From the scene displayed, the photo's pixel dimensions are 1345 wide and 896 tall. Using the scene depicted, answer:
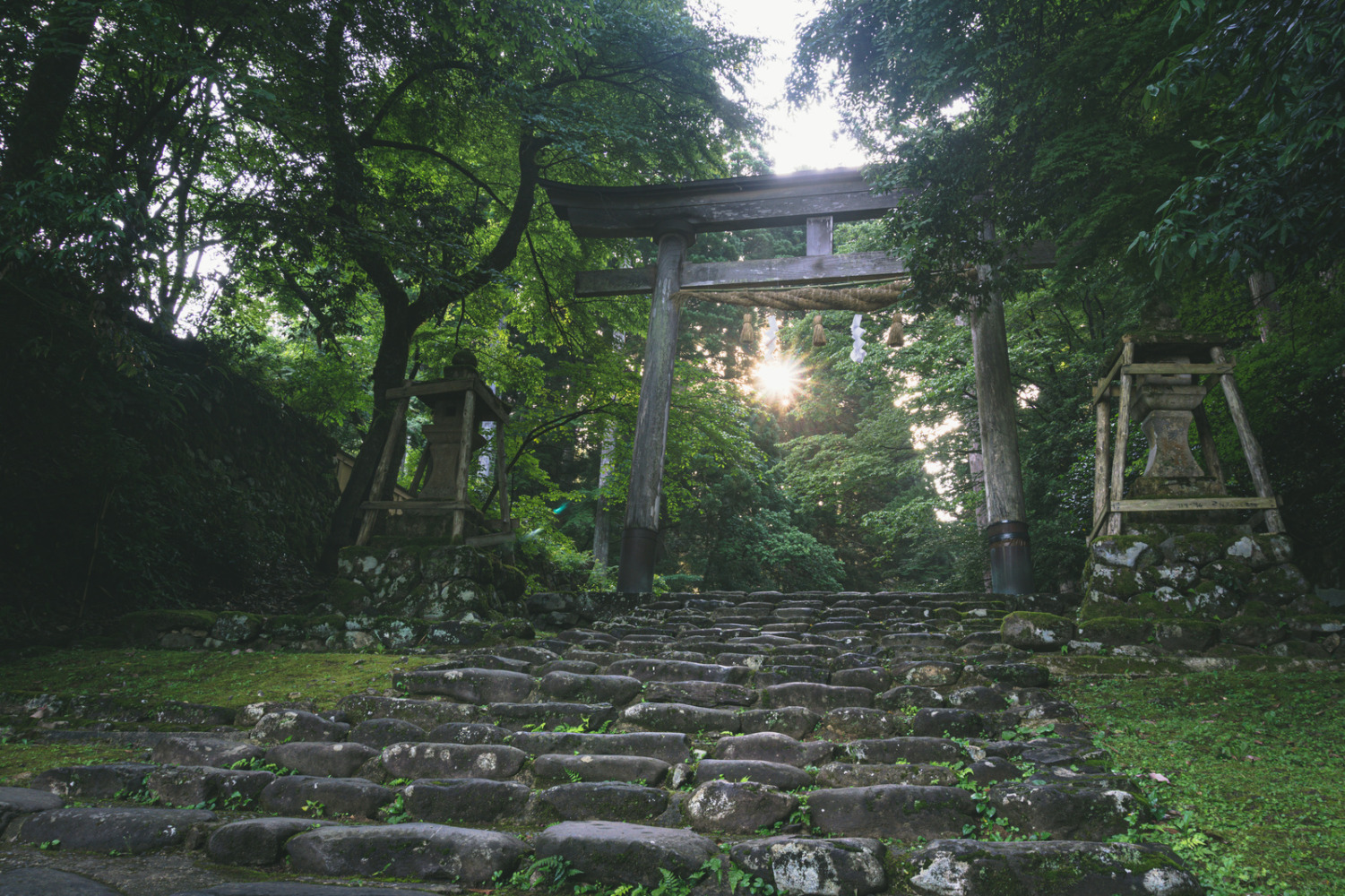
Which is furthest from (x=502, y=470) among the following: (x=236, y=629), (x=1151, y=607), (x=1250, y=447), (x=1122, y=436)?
(x=1250, y=447)

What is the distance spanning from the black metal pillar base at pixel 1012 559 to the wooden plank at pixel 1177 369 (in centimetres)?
246

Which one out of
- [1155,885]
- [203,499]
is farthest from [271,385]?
[1155,885]

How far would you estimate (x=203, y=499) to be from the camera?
8031 mm

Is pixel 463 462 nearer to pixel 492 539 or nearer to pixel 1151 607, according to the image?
pixel 492 539

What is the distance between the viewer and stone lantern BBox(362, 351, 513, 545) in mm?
6613

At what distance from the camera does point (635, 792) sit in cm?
248

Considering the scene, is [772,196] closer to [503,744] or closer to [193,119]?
[193,119]

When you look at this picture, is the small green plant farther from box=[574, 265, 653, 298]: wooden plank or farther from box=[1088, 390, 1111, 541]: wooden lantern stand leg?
box=[574, 265, 653, 298]: wooden plank

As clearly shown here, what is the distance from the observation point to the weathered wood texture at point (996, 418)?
7.51 meters

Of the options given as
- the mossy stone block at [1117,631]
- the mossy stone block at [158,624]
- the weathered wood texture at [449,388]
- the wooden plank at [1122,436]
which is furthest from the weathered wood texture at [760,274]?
the mossy stone block at [158,624]

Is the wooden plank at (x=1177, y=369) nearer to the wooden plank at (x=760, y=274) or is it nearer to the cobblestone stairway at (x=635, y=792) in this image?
the cobblestone stairway at (x=635, y=792)

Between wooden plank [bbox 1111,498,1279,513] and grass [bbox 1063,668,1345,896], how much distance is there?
1329 mm

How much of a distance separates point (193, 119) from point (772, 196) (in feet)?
20.6

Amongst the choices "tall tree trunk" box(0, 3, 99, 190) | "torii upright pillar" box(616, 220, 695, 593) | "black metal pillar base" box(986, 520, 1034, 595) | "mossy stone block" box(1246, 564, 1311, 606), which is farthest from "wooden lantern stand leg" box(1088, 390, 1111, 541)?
"tall tree trunk" box(0, 3, 99, 190)
